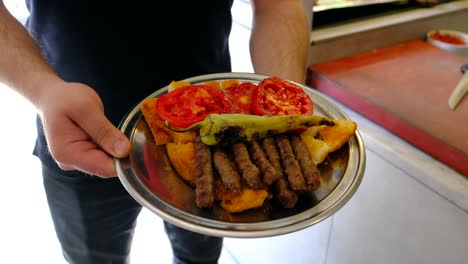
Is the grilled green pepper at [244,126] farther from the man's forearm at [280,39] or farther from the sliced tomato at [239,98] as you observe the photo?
the man's forearm at [280,39]

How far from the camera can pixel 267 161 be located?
2.19 ft

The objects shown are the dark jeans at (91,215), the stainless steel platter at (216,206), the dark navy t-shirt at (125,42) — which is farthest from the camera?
the dark jeans at (91,215)

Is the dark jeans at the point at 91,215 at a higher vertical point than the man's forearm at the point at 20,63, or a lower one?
lower

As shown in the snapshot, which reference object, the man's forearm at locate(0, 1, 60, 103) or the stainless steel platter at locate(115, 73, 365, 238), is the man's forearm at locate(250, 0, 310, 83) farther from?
the man's forearm at locate(0, 1, 60, 103)

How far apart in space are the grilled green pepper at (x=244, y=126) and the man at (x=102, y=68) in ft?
0.45

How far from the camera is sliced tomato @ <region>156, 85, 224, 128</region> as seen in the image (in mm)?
688

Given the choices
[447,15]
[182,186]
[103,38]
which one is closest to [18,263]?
[103,38]

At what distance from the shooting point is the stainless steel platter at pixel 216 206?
0.56 m

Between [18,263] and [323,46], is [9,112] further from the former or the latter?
[323,46]

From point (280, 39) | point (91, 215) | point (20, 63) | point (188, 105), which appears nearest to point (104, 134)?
point (188, 105)

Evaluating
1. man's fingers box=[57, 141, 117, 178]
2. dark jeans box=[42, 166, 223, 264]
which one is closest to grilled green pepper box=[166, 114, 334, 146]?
man's fingers box=[57, 141, 117, 178]

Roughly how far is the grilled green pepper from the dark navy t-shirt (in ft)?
0.92

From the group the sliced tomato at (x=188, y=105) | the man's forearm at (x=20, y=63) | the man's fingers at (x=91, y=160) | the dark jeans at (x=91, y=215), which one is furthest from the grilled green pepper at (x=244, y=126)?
the dark jeans at (x=91, y=215)

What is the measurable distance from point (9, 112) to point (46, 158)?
175cm
